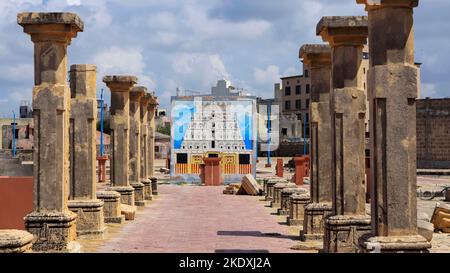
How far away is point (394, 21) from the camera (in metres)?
7.41

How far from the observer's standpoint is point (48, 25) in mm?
10180

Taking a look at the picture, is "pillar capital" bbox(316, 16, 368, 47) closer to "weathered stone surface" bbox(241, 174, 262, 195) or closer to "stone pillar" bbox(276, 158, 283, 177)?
"weathered stone surface" bbox(241, 174, 262, 195)

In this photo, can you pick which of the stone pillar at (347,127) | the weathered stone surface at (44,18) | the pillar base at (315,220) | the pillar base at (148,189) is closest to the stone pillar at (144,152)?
the pillar base at (148,189)

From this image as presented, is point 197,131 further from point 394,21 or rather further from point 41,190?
point 394,21

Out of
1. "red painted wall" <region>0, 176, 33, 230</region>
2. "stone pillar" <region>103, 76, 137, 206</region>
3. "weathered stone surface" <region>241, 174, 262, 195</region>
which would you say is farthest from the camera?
"weathered stone surface" <region>241, 174, 262, 195</region>

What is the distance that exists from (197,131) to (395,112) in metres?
25.7

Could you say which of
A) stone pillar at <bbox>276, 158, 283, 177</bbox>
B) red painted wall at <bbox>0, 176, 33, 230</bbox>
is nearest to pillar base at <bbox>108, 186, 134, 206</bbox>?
red painted wall at <bbox>0, 176, 33, 230</bbox>

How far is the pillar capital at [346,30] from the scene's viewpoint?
10156 millimetres

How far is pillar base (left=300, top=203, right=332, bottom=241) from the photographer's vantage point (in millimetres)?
12203

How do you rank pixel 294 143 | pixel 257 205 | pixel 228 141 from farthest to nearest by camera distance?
pixel 294 143, pixel 228 141, pixel 257 205

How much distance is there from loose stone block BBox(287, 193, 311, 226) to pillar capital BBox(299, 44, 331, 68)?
11.2 ft

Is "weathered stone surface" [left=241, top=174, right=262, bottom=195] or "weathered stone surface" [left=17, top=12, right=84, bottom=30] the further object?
"weathered stone surface" [left=241, top=174, right=262, bottom=195]
